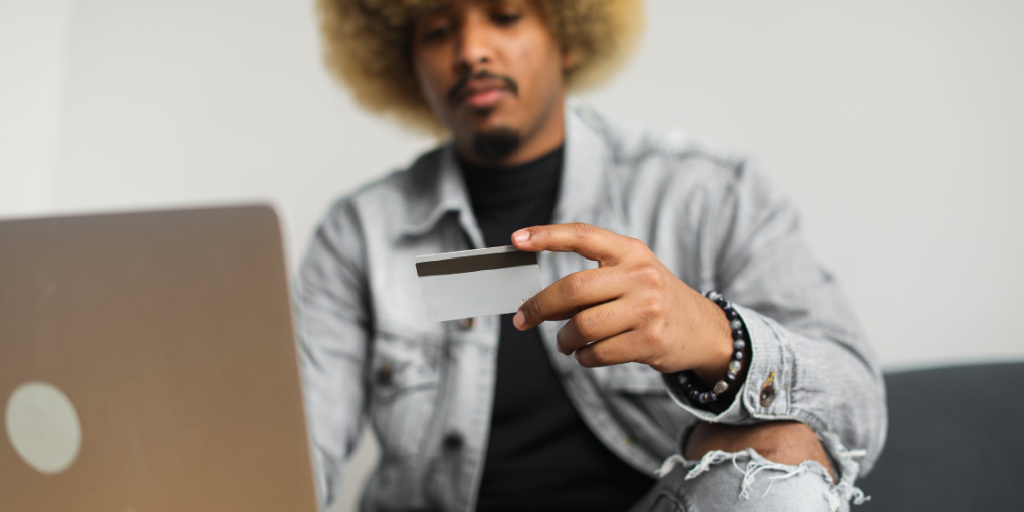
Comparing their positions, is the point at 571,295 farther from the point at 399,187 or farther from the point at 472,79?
the point at 399,187

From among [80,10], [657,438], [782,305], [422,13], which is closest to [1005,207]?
[782,305]

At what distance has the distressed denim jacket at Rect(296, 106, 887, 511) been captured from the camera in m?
1.01

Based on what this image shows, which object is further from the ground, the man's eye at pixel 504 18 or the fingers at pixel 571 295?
the man's eye at pixel 504 18

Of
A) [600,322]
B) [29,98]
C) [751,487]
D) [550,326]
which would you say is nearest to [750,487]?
[751,487]

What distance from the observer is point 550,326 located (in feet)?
3.66

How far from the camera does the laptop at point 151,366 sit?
489 mm

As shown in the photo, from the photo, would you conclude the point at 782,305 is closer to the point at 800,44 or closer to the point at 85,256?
the point at 85,256

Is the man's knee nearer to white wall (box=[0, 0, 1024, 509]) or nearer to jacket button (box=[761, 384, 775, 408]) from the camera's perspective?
jacket button (box=[761, 384, 775, 408])

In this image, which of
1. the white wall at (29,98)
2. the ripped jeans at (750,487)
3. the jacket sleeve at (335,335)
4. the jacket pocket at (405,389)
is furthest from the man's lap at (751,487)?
the white wall at (29,98)

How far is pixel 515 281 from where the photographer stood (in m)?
0.63

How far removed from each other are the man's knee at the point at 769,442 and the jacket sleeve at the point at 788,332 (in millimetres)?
15

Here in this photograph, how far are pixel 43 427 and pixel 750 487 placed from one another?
62 centimetres

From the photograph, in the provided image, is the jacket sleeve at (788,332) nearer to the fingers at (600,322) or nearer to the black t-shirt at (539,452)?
the fingers at (600,322)

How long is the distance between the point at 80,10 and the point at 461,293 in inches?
71.4
